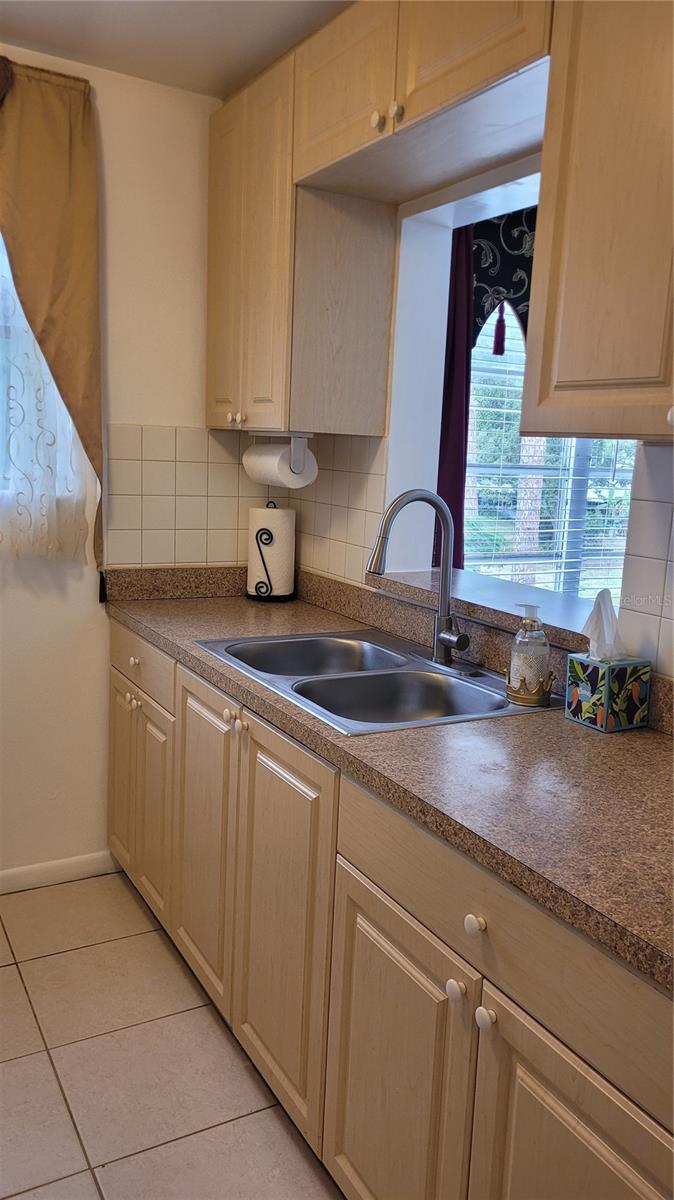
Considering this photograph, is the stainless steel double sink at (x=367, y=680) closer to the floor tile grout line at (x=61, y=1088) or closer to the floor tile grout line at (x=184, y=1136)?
the floor tile grout line at (x=184, y=1136)

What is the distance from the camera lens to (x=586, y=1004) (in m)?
0.99

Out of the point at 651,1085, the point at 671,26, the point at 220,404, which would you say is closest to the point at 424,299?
the point at 220,404

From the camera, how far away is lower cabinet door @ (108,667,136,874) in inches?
101

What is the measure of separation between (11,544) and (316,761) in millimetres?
1312

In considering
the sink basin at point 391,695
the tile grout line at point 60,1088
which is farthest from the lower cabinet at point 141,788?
the sink basin at point 391,695

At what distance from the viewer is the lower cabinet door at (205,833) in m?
1.94

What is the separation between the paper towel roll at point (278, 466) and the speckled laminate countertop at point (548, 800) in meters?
0.80

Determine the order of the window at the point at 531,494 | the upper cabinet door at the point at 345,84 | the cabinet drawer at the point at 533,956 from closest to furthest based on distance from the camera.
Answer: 1. the cabinet drawer at the point at 533,956
2. the upper cabinet door at the point at 345,84
3. the window at the point at 531,494

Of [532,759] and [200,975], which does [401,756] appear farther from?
[200,975]

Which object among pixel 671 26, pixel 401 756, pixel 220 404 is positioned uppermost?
pixel 671 26

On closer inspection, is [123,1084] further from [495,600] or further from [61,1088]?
[495,600]

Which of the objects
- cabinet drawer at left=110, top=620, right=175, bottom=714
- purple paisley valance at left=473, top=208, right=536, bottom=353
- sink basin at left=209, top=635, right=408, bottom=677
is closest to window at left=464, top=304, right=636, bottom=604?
purple paisley valance at left=473, top=208, right=536, bottom=353

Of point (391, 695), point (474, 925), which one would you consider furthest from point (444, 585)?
point (474, 925)

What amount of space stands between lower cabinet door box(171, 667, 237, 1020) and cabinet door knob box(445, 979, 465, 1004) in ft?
2.59
